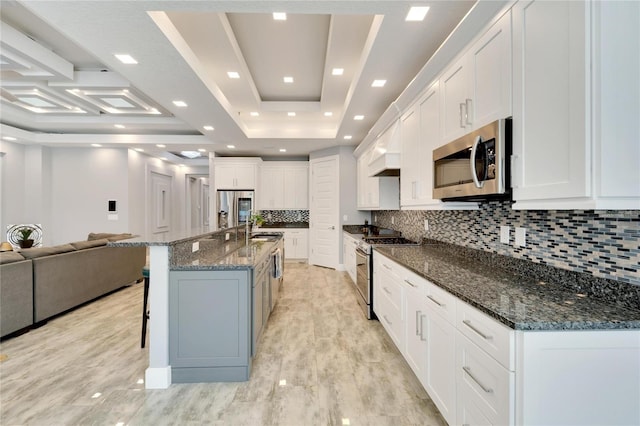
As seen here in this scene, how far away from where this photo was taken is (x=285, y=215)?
7.57 m

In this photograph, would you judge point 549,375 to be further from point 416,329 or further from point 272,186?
point 272,186

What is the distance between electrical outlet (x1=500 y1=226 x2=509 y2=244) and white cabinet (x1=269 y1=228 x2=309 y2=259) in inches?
205

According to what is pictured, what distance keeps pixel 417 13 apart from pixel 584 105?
4.61 feet

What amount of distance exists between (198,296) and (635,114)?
261 cm

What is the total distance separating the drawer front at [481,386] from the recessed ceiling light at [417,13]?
206 cm

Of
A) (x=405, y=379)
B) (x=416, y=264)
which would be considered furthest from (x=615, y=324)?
(x=405, y=379)

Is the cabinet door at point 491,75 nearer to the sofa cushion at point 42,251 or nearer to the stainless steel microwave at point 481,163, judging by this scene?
the stainless steel microwave at point 481,163

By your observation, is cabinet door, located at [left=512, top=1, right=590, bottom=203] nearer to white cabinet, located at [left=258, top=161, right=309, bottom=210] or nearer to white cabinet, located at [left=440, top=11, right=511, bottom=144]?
white cabinet, located at [left=440, top=11, right=511, bottom=144]

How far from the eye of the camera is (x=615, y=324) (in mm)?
1065

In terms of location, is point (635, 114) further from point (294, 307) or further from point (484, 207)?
point (294, 307)

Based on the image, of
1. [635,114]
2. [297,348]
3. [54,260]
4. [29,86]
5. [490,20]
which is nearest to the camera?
[635,114]

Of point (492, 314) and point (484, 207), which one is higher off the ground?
point (484, 207)

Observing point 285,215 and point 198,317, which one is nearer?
point 198,317

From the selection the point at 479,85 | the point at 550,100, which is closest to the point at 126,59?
the point at 479,85
